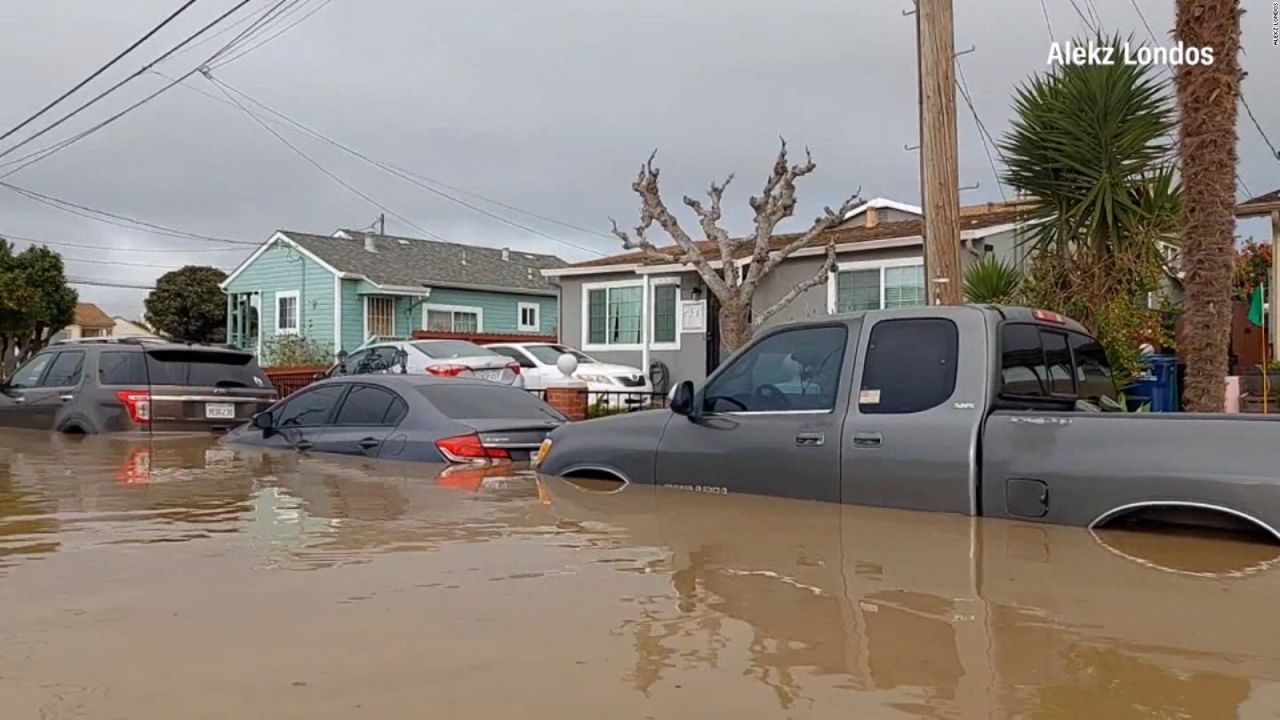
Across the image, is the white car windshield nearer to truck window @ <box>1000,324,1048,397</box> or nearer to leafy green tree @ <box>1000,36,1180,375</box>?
leafy green tree @ <box>1000,36,1180,375</box>

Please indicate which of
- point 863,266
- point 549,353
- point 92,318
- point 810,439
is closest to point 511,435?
point 810,439

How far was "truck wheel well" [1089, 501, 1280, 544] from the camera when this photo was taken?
4766mm

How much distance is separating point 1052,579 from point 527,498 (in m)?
3.57

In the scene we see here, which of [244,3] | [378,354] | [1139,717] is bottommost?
[1139,717]

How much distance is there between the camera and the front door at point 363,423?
30.7 feet

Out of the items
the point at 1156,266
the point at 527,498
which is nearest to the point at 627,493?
the point at 527,498

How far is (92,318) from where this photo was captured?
240 ft

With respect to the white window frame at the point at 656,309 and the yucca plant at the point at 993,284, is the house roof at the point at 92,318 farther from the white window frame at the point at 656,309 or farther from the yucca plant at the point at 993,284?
the yucca plant at the point at 993,284

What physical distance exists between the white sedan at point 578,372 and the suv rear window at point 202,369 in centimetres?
599

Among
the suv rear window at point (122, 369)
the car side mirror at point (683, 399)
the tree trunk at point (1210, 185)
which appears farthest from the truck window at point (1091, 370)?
the suv rear window at point (122, 369)

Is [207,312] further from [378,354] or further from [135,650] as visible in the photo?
[135,650]

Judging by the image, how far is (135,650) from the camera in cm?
391

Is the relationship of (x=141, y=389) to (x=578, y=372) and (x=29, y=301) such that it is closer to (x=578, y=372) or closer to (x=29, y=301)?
(x=578, y=372)

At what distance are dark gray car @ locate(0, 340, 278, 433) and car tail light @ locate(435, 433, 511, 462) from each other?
5006mm
